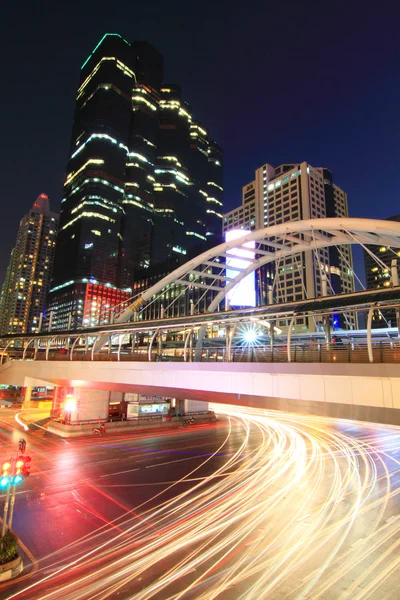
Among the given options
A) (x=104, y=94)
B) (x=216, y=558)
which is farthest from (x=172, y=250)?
(x=216, y=558)

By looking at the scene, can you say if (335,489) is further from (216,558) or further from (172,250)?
(172,250)

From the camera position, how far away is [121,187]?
560 feet

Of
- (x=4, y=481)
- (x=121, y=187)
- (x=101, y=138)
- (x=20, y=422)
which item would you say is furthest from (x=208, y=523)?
(x=101, y=138)

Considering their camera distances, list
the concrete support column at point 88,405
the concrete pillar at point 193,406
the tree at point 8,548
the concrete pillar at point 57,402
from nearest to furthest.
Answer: the tree at point 8,548, the concrete support column at point 88,405, the concrete pillar at point 57,402, the concrete pillar at point 193,406

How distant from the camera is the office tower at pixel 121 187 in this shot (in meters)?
158

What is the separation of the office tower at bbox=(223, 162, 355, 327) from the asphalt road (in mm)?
73434

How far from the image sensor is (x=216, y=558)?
1254cm

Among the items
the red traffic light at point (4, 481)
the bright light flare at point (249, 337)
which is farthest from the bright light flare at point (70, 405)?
the red traffic light at point (4, 481)

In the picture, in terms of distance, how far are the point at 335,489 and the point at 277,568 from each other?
10.1 meters

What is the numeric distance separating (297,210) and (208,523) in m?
110

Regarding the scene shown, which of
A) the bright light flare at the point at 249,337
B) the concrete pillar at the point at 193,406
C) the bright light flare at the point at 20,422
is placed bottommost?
the bright light flare at the point at 20,422

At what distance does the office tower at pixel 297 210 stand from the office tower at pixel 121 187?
58943 millimetres

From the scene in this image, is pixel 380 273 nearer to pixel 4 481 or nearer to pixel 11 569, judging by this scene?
pixel 4 481

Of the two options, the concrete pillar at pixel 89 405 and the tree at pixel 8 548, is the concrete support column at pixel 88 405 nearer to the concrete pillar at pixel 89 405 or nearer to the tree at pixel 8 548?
the concrete pillar at pixel 89 405
